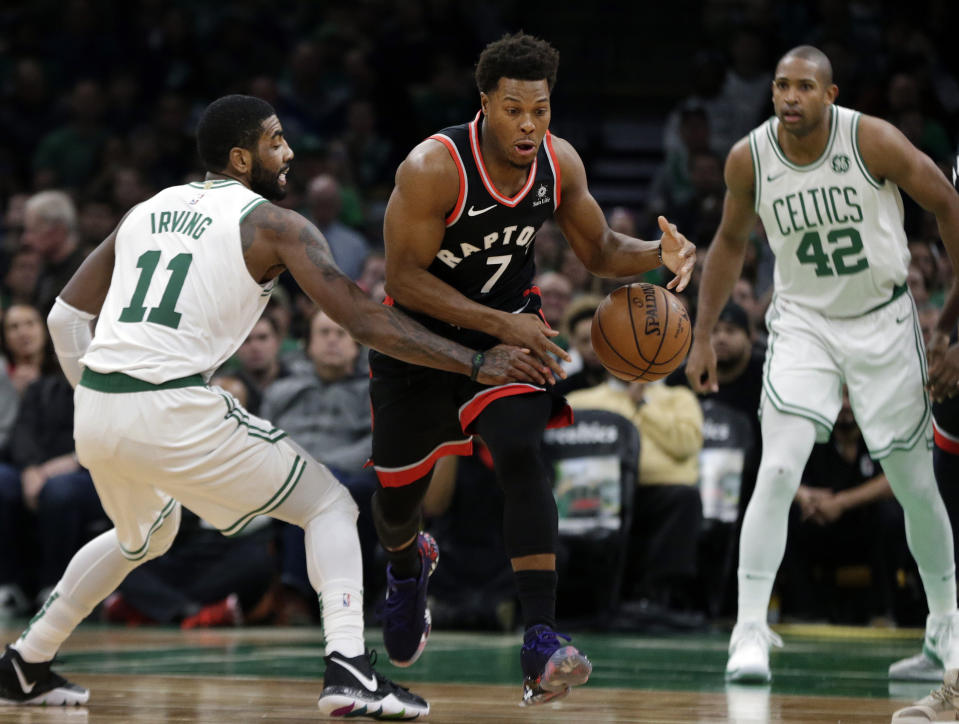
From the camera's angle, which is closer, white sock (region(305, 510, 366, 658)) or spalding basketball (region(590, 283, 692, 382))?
white sock (region(305, 510, 366, 658))

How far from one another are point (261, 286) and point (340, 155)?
7.96 metres

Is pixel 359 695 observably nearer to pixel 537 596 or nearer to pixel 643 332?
pixel 537 596

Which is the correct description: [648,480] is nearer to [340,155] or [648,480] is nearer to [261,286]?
[261,286]

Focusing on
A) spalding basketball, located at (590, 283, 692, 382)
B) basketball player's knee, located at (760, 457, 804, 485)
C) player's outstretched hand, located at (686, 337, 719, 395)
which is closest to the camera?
A: spalding basketball, located at (590, 283, 692, 382)

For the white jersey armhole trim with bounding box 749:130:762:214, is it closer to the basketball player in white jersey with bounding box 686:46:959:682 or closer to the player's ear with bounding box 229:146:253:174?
the basketball player in white jersey with bounding box 686:46:959:682

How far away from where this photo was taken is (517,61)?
4531mm

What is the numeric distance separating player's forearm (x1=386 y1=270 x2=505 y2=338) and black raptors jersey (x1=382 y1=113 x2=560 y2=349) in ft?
0.41

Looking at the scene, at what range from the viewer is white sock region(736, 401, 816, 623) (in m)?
5.49

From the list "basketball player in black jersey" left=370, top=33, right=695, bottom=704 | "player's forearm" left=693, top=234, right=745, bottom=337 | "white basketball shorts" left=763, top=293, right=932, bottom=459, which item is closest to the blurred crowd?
"player's forearm" left=693, top=234, right=745, bottom=337

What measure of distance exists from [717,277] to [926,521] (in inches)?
50.6

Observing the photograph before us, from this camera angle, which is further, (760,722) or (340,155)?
(340,155)

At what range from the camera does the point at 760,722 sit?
4.21m

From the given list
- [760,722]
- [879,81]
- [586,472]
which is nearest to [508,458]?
[760,722]

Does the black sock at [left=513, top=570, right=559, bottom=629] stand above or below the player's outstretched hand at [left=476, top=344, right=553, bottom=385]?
below
